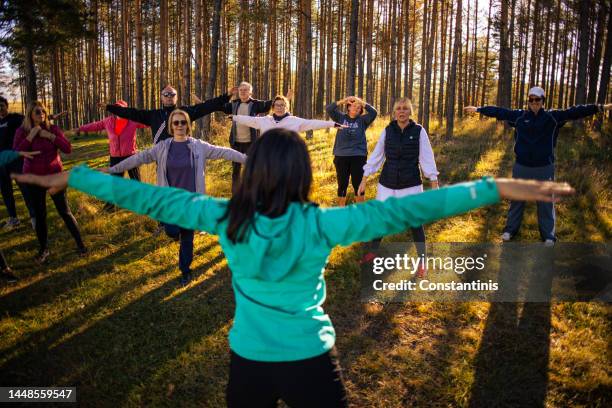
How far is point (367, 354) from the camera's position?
13.6 feet

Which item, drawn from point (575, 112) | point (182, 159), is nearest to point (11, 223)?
point (182, 159)

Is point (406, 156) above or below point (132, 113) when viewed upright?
below

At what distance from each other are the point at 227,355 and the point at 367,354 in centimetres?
143

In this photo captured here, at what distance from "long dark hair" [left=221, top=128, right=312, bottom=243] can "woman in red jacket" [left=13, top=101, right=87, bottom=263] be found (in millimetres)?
5532

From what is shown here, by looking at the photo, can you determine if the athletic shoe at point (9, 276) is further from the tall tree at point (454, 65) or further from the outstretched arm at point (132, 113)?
the tall tree at point (454, 65)

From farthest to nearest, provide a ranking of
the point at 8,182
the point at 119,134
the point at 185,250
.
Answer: the point at 119,134
the point at 8,182
the point at 185,250

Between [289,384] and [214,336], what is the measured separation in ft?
9.64

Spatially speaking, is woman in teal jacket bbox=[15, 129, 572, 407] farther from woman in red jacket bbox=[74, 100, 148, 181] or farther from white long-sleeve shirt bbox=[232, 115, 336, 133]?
woman in red jacket bbox=[74, 100, 148, 181]

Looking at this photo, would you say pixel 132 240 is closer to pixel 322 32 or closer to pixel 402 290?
pixel 402 290

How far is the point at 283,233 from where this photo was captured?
1.69 m

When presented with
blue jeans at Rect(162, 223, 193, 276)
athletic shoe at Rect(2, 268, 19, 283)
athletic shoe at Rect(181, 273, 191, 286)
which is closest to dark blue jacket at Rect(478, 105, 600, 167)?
blue jeans at Rect(162, 223, 193, 276)

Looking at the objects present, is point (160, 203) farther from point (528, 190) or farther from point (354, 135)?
point (354, 135)

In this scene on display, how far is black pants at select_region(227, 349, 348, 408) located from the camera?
1.75 meters

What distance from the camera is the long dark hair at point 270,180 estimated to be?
1.69 metres
